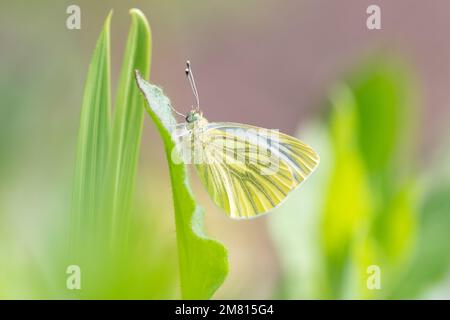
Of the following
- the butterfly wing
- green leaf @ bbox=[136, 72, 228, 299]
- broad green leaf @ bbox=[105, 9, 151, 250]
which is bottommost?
green leaf @ bbox=[136, 72, 228, 299]

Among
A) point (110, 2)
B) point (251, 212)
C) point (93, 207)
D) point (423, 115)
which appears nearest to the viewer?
point (93, 207)

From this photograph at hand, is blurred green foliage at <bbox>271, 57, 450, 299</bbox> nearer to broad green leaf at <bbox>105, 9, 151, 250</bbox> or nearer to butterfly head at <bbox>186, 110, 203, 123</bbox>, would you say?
butterfly head at <bbox>186, 110, 203, 123</bbox>

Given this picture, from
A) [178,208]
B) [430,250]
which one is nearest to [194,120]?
[430,250]

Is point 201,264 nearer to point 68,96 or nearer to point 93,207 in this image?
point 93,207

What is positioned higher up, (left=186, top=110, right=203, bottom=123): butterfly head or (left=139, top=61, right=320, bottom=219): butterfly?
(left=186, top=110, right=203, bottom=123): butterfly head

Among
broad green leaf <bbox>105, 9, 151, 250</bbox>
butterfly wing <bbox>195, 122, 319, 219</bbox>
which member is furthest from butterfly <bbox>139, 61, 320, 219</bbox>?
broad green leaf <bbox>105, 9, 151, 250</bbox>

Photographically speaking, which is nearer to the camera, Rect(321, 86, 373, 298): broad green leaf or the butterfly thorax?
Rect(321, 86, 373, 298): broad green leaf
